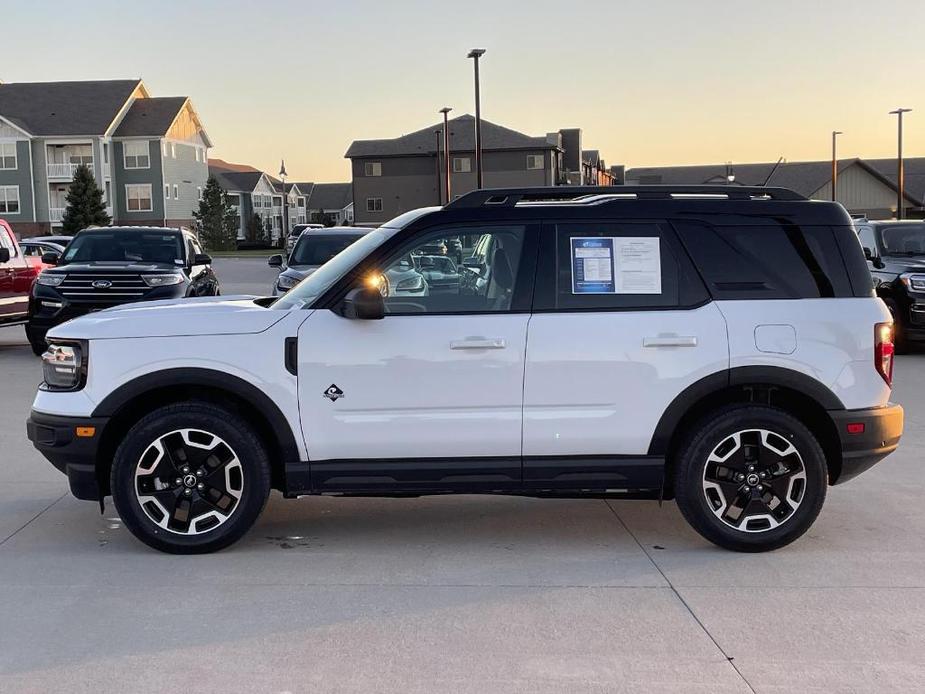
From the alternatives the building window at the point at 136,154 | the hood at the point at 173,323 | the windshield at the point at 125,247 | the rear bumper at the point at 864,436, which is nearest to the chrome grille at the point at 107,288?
the windshield at the point at 125,247

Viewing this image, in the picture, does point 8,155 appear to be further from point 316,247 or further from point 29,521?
point 29,521

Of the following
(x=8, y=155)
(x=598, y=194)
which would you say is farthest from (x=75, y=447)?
(x=8, y=155)

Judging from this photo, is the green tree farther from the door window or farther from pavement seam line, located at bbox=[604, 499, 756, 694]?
the door window

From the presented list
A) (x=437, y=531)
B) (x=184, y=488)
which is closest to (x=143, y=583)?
(x=184, y=488)

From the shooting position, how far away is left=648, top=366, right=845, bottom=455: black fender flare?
541 cm

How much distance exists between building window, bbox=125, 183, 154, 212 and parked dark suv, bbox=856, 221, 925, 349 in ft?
202

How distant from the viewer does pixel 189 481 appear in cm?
542

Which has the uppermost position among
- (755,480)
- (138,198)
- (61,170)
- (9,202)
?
(61,170)

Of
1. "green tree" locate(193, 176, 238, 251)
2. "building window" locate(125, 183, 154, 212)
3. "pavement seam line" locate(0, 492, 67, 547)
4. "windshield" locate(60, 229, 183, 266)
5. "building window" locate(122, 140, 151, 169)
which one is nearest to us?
"pavement seam line" locate(0, 492, 67, 547)

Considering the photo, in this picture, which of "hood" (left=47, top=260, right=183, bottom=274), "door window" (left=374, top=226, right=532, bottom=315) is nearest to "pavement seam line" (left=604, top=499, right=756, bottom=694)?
"door window" (left=374, top=226, right=532, bottom=315)

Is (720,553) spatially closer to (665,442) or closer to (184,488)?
(665,442)

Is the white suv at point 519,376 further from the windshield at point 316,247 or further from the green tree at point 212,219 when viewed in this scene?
the green tree at point 212,219

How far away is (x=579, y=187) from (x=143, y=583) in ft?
9.97

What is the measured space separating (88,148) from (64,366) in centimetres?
6746
